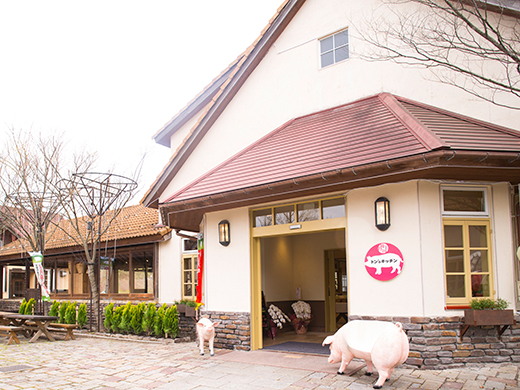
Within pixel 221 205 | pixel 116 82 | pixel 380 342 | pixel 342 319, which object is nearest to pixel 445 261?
pixel 380 342

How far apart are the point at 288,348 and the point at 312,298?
10.5 ft

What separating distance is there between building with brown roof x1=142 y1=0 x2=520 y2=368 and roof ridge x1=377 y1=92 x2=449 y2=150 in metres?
0.03

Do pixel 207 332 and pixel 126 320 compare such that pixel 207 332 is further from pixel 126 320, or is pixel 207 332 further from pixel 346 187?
pixel 126 320

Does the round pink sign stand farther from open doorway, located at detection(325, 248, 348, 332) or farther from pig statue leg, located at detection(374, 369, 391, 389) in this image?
open doorway, located at detection(325, 248, 348, 332)

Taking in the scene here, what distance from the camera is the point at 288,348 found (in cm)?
904

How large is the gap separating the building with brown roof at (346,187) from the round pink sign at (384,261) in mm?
18

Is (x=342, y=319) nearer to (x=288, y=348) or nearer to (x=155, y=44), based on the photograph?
(x=288, y=348)

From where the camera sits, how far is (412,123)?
7297mm

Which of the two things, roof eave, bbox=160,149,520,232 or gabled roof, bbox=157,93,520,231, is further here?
gabled roof, bbox=157,93,520,231

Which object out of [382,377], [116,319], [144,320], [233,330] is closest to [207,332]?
[233,330]

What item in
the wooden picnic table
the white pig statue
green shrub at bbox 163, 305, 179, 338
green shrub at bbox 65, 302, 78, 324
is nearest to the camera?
the white pig statue

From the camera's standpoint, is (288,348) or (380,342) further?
(288,348)

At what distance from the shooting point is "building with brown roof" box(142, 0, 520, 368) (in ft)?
22.5

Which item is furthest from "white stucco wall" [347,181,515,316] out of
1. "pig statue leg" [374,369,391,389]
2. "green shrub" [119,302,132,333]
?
"green shrub" [119,302,132,333]
